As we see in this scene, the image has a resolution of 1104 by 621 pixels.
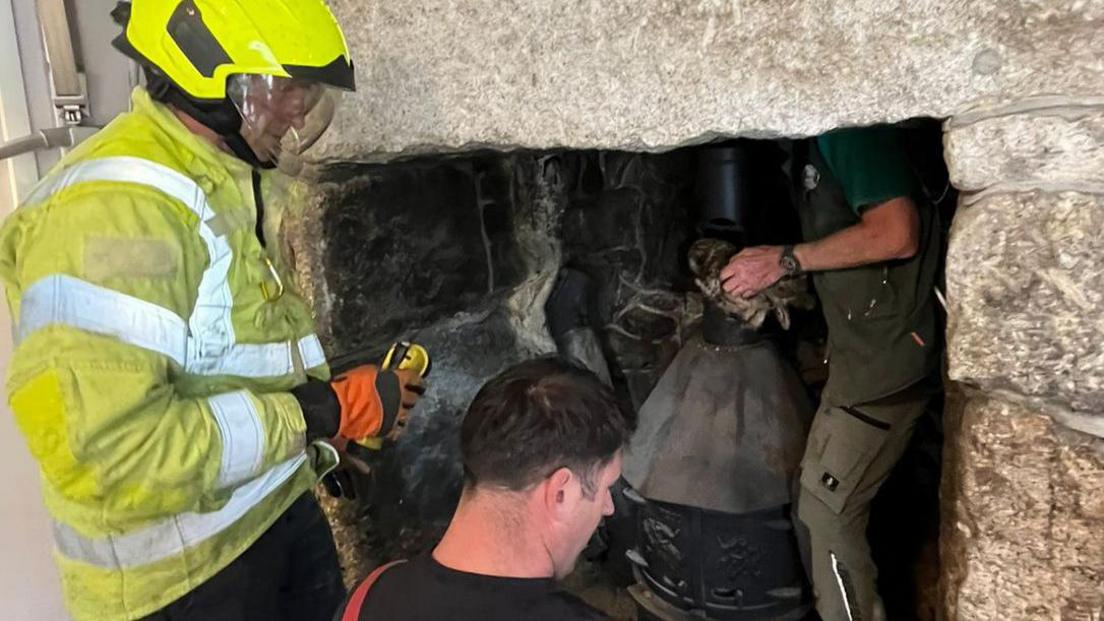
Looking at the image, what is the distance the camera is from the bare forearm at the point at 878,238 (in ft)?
5.08

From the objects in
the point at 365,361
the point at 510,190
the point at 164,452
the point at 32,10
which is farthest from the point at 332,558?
the point at 32,10

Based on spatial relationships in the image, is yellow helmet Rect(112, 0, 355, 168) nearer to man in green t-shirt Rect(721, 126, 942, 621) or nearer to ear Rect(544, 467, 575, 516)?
ear Rect(544, 467, 575, 516)

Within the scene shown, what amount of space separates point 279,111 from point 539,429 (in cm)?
54

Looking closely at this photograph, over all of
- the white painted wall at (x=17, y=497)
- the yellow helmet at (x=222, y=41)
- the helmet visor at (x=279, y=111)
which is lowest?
the white painted wall at (x=17, y=497)

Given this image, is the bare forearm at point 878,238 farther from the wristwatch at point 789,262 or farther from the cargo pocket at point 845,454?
the cargo pocket at point 845,454

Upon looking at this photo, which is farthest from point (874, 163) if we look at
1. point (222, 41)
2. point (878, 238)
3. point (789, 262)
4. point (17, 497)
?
point (17, 497)

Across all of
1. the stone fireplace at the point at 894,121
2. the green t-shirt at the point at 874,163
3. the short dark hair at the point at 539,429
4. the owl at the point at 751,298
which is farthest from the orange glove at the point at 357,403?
the green t-shirt at the point at 874,163

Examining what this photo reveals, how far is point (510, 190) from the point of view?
208cm

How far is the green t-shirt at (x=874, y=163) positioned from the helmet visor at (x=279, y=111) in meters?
0.83

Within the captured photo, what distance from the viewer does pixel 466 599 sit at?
3.27 feet

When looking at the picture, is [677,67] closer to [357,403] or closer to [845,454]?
[357,403]

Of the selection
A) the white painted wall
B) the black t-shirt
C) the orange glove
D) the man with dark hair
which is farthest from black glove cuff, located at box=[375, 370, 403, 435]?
the white painted wall

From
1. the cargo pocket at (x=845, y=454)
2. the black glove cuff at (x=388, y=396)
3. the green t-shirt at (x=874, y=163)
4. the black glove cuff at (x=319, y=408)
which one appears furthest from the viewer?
the cargo pocket at (x=845, y=454)

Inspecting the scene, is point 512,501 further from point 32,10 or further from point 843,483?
point 32,10
